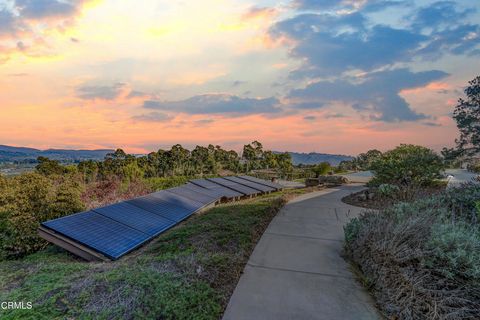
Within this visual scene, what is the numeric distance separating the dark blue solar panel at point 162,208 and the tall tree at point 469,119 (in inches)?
Result: 387

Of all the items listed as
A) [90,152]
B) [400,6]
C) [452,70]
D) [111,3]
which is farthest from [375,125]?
[90,152]

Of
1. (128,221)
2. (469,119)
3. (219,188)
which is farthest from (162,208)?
(469,119)

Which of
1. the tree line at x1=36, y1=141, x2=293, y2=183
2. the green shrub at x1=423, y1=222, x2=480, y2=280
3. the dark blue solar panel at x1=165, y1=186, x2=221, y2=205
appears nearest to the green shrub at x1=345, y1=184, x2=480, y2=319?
the green shrub at x1=423, y1=222, x2=480, y2=280

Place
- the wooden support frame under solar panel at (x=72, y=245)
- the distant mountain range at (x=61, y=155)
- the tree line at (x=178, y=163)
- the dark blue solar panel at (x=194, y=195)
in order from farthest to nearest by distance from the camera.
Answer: the distant mountain range at (x=61, y=155)
the tree line at (x=178, y=163)
the dark blue solar panel at (x=194, y=195)
the wooden support frame under solar panel at (x=72, y=245)

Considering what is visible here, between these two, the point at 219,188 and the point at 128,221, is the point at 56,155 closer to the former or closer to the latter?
the point at 219,188

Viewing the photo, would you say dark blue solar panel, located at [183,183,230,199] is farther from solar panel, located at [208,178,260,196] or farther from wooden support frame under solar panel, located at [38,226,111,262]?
wooden support frame under solar panel, located at [38,226,111,262]

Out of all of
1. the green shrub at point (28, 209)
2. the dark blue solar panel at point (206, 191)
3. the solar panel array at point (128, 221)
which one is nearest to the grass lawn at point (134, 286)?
the solar panel array at point (128, 221)

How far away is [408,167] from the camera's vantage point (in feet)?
36.0

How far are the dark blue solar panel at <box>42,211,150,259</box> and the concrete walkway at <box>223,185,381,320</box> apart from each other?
2465mm

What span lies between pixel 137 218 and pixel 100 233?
1393mm

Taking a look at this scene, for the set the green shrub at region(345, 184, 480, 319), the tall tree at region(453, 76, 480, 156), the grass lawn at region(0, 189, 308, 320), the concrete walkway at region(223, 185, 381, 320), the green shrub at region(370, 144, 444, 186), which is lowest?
the concrete walkway at region(223, 185, 381, 320)

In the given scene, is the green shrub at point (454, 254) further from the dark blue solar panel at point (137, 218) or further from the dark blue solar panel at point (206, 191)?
the dark blue solar panel at point (206, 191)

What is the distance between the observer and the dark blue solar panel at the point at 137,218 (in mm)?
6383

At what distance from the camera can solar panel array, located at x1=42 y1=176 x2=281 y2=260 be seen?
5.08 m
